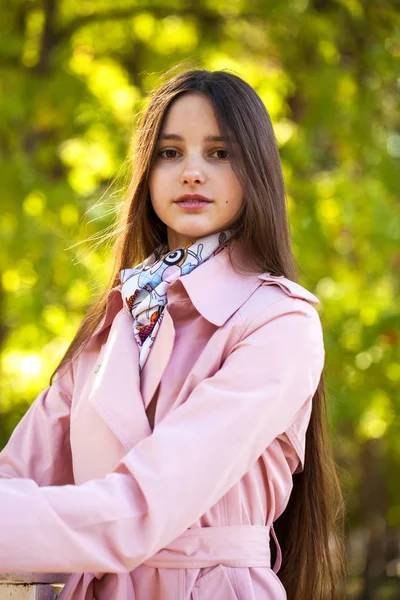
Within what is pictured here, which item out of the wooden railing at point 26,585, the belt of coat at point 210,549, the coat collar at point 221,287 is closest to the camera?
the wooden railing at point 26,585

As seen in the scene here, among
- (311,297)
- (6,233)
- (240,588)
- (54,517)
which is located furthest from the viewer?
(6,233)

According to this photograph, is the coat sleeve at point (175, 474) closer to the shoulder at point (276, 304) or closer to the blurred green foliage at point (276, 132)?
the shoulder at point (276, 304)

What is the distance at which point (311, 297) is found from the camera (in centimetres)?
231

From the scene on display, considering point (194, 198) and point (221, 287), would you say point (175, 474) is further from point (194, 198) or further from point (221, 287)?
point (194, 198)

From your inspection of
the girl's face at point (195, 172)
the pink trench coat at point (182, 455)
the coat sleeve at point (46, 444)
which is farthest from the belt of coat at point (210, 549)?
the girl's face at point (195, 172)

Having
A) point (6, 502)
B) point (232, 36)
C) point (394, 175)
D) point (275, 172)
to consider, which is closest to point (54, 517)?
point (6, 502)

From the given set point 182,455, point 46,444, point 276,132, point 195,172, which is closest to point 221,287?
point 195,172

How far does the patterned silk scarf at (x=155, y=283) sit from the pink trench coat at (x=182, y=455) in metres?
0.03

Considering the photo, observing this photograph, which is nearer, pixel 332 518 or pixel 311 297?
pixel 311 297

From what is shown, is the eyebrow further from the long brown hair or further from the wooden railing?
the wooden railing

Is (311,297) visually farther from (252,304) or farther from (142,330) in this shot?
(142,330)

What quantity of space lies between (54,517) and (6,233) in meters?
5.06

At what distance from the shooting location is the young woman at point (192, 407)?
191 cm

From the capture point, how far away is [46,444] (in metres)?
2.54
